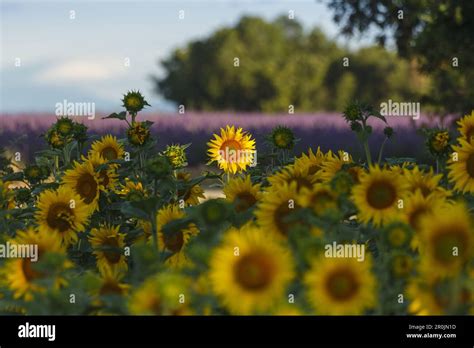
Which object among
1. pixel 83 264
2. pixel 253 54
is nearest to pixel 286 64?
pixel 253 54

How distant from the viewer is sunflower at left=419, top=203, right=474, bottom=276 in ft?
6.71

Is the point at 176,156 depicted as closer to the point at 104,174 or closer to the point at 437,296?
the point at 104,174

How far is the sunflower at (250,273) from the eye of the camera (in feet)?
6.72

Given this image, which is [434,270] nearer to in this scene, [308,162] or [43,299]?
[43,299]

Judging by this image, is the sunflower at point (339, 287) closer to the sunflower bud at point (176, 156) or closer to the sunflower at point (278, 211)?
the sunflower at point (278, 211)

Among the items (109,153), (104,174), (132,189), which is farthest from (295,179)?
(109,153)

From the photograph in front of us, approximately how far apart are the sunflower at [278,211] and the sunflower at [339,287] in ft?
1.33

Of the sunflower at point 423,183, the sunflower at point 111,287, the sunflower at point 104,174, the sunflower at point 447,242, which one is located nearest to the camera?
the sunflower at point 447,242

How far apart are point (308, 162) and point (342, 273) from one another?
119 cm

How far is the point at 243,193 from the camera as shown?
315 centimetres

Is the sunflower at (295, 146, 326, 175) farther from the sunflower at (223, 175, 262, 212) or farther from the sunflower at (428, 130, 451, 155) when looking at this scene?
the sunflower at (428, 130, 451, 155)

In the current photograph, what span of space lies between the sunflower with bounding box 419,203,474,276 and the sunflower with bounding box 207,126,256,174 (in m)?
1.95

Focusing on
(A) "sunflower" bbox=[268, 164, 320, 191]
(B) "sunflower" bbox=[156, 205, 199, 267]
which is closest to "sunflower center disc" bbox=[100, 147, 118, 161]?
(B) "sunflower" bbox=[156, 205, 199, 267]

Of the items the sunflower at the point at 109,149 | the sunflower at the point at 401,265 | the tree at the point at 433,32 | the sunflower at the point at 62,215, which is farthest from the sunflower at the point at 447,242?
the tree at the point at 433,32
